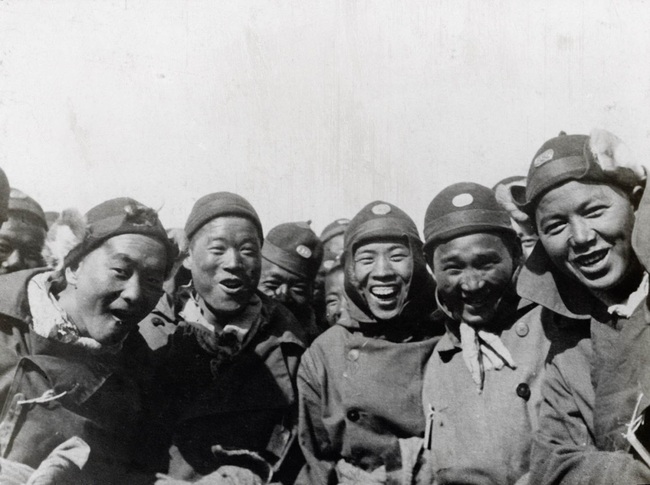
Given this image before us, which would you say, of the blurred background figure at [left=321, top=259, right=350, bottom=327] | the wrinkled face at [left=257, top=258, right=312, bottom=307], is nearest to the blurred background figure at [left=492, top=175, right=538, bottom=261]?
the blurred background figure at [left=321, top=259, right=350, bottom=327]

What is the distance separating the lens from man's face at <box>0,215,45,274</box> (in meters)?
5.28

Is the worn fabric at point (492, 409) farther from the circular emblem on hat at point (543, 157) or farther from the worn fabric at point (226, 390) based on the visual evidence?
the worn fabric at point (226, 390)

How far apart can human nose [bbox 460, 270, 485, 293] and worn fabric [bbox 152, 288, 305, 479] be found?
4.40 ft

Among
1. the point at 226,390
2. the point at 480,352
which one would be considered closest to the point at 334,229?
the point at 226,390

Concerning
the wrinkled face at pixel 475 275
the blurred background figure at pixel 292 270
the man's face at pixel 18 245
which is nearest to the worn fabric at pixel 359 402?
the wrinkled face at pixel 475 275

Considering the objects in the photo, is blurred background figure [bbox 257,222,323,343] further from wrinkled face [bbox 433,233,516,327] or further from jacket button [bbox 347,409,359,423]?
wrinkled face [bbox 433,233,516,327]

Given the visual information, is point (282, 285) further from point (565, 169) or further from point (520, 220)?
point (565, 169)

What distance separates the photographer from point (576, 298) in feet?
12.9

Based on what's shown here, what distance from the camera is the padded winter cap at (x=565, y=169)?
372 cm

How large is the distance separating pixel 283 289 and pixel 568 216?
3.07m

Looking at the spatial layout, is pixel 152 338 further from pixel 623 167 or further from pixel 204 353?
pixel 623 167

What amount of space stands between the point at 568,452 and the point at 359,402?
4.68 ft

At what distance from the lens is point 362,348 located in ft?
15.5

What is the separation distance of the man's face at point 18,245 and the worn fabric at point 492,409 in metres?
3.14
